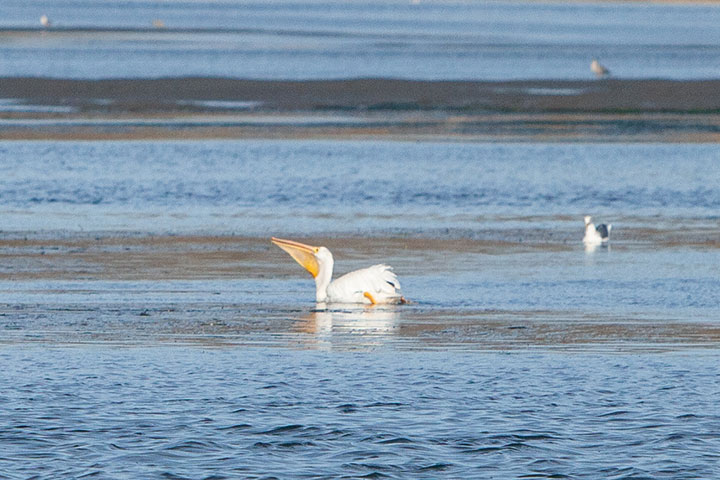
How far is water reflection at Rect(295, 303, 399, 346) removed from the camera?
11391 millimetres

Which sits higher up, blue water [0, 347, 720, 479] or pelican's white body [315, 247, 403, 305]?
pelican's white body [315, 247, 403, 305]

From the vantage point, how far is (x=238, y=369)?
33.2ft

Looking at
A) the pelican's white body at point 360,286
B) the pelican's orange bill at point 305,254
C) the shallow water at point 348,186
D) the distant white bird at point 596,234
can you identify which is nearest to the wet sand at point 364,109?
the shallow water at point 348,186

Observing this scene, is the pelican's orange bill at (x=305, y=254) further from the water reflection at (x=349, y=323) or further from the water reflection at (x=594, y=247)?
the water reflection at (x=594, y=247)

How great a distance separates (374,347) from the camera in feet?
36.0

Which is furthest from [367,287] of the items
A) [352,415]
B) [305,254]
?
[352,415]

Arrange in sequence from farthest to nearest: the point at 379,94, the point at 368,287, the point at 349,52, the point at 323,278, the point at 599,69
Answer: the point at 349,52 → the point at 599,69 → the point at 379,94 → the point at 323,278 → the point at 368,287

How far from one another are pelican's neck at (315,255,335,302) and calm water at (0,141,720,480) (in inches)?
13.3

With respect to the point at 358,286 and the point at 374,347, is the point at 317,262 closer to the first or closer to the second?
the point at 358,286

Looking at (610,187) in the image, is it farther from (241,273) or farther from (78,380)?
(78,380)

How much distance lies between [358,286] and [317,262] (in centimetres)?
67

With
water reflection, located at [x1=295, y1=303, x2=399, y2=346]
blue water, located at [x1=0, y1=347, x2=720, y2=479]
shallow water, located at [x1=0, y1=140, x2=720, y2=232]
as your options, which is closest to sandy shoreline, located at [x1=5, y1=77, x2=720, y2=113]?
shallow water, located at [x1=0, y1=140, x2=720, y2=232]

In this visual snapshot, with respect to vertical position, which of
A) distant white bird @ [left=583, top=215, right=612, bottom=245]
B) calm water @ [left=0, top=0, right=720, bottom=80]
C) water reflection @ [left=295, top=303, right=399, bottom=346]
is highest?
calm water @ [left=0, top=0, right=720, bottom=80]

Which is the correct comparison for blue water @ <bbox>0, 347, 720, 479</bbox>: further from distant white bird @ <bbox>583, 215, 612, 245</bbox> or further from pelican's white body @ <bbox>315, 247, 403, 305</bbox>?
distant white bird @ <bbox>583, 215, 612, 245</bbox>
